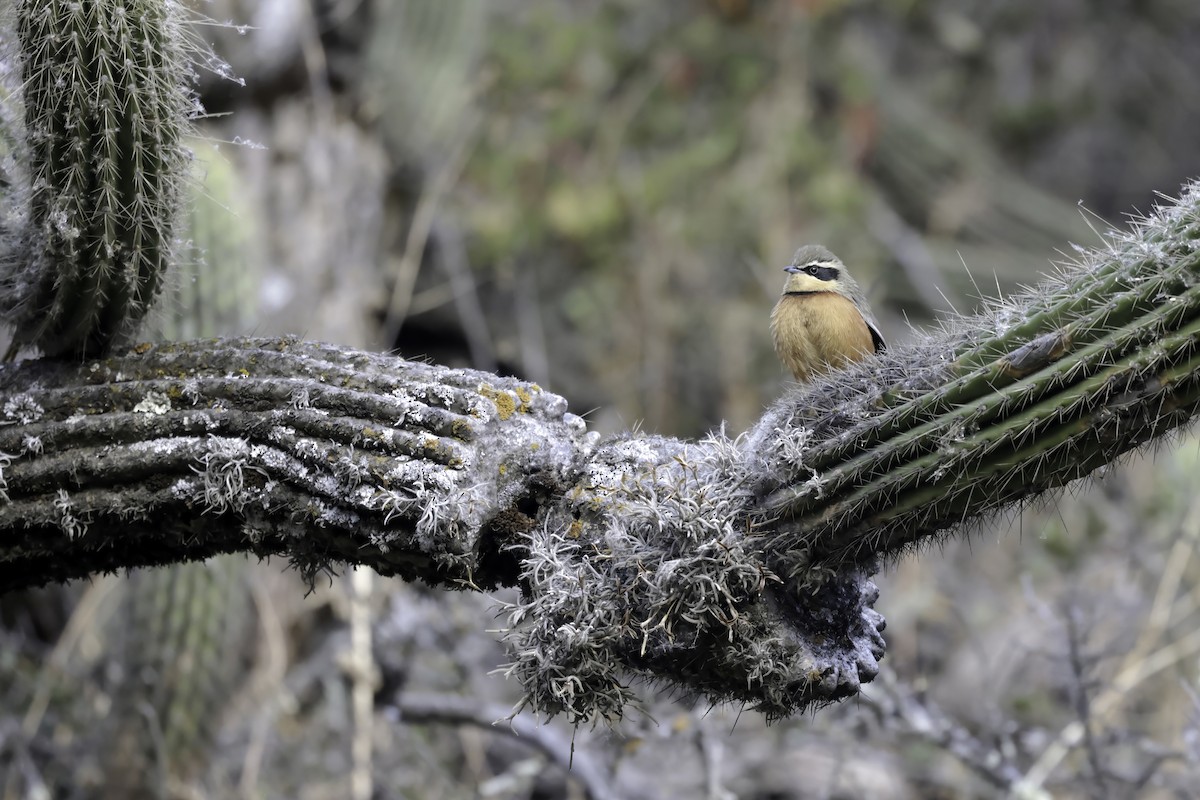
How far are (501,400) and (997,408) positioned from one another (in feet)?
3.33

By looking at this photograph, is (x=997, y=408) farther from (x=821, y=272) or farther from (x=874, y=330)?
(x=821, y=272)

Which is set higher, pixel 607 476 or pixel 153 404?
pixel 153 404

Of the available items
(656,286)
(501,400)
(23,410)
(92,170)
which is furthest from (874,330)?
(656,286)

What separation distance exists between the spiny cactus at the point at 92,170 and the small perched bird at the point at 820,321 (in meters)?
1.89

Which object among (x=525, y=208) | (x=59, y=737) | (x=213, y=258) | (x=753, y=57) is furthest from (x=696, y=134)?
(x=59, y=737)

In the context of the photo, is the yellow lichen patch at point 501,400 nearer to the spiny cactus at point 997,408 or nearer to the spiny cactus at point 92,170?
the spiny cactus at point 997,408

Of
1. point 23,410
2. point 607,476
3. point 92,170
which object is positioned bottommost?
point 607,476

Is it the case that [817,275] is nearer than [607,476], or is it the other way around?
[607,476]

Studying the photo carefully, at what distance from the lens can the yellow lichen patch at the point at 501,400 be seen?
247cm

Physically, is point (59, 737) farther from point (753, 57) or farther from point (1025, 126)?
point (1025, 126)

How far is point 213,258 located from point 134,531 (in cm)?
207

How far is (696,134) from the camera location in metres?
9.30

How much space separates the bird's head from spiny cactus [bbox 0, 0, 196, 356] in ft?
6.57

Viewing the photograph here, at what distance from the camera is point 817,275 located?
3.83 meters
